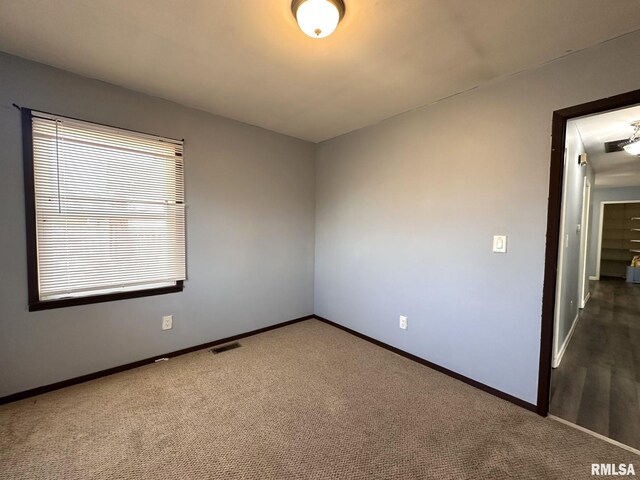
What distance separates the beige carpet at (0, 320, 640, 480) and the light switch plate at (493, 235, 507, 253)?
114 centimetres

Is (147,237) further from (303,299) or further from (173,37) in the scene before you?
(303,299)

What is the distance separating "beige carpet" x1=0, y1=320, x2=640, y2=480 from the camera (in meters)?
1.40

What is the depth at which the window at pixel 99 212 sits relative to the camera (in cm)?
194

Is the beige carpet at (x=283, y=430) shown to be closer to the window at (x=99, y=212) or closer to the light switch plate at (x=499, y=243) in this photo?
the window at (x=99, y=212)

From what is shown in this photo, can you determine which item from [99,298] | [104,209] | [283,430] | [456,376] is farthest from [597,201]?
[99,298]

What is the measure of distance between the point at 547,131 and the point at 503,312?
4.37ft

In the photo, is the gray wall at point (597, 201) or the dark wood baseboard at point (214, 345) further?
the gray wall at point (597, 201)

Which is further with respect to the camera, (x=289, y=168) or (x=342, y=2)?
(x=289, y=168)

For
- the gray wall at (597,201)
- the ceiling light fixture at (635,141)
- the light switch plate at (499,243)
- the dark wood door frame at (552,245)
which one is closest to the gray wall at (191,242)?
the light switch plate at (499,243)

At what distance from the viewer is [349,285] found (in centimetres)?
328

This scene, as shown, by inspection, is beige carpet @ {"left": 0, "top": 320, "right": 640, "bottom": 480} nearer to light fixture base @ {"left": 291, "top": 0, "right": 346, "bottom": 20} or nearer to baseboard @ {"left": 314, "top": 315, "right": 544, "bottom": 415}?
baseboard @ {"left": 314, "top": 315, "right": 544, "bottom": 415}

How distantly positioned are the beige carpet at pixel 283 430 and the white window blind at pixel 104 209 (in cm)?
87

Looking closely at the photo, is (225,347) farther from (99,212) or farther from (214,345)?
(99,212)

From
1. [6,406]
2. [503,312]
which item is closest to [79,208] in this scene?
[6,406]
